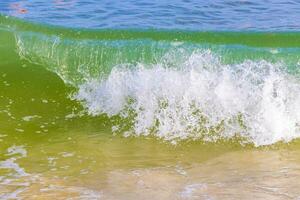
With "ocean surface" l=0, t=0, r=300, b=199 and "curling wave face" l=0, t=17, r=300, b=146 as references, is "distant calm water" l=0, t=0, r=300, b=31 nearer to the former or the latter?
"ocean surface" l=0, t=0, r=300, b=199

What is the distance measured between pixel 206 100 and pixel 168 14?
3680mm

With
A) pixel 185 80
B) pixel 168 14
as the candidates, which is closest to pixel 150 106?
pixel 185 80

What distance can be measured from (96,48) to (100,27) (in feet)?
4.21

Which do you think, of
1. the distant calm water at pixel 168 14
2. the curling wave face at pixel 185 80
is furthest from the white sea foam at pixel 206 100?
the distant calm water at pixel 168 14

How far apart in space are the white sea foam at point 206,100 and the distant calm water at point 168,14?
7.48 feet

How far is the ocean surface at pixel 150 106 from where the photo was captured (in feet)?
14.5

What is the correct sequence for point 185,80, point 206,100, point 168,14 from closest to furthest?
point 206,100 < point 185,80 < point 168,14

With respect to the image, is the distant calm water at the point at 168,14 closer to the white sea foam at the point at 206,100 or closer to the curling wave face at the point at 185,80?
the curling wave face at the point at 185,80

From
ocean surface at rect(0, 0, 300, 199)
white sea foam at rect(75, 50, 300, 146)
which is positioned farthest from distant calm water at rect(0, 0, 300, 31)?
white sea foam at rect(75, 50, 300, 146)

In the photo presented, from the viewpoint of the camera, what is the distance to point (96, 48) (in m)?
7.52

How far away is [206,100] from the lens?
231 inches

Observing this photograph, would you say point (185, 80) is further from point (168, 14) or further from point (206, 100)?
point (168, 14)

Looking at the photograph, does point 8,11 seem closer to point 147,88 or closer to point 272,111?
point 147,88

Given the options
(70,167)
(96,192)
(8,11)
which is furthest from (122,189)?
(8,11)
